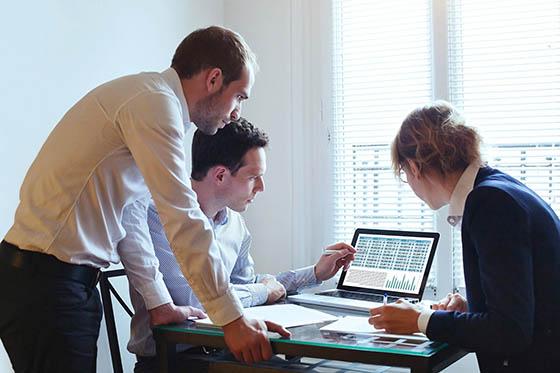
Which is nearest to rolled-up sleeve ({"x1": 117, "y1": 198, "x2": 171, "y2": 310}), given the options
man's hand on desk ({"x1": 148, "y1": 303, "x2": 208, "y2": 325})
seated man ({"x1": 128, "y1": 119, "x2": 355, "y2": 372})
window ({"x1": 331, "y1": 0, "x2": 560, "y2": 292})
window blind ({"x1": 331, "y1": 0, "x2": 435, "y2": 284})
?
man's hand on desk ({"x1": 148, "y1": 303, "x2": 208, "y2": 325})

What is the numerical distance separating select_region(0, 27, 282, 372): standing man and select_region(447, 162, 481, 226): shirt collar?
0.57m


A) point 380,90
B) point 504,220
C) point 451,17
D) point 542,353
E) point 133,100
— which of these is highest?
point 451,17

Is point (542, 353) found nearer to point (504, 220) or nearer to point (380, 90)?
point (504, 220)

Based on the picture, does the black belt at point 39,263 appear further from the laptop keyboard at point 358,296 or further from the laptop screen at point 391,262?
the laptop screen at point 391,262

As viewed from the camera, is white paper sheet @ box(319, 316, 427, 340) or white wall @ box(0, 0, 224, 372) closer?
white paper sheet @ box(319, 316, 427, 340)

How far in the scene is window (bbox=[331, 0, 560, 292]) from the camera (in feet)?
9.04

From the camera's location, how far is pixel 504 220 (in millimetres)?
1374

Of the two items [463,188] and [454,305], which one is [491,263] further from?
[454,305]

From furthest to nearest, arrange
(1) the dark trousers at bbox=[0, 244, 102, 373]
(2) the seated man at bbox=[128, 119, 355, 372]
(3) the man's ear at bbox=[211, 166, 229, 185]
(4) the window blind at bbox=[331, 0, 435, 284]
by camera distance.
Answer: (4) the window blind at bbox=[331, 0, 435, 284]
(3) the man's ear at bbox=[211, 166, 229, 185]
(2) the seated man at bbox=[128, 119, 355, 372]
(1) the dark trousers at bbox=[0, 244, 102, 373]

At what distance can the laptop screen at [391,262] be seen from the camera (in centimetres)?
204

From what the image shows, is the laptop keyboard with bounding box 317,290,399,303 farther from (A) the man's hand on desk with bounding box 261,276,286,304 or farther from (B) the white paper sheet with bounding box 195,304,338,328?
(B) the white paper sheet with bounding box 195,304,338,328

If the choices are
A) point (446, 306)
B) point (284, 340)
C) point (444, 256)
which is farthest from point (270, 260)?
point (284, 340)

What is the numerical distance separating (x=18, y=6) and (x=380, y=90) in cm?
163

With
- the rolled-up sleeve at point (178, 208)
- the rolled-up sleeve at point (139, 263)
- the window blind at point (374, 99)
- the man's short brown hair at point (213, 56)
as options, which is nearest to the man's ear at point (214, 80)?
the man's short brown hair at point (213, 56)
